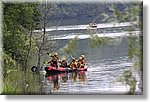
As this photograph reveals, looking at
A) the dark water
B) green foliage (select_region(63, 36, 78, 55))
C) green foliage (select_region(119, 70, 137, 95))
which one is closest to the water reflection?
the dark water

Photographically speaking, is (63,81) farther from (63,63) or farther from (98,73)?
(98,73)

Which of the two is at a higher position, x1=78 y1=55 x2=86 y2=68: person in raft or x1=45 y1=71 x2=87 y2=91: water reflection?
x1=78 y1=55 x2=86 y2=68: person in raft

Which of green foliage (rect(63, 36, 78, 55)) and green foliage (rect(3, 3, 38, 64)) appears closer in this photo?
green foliage (rect(63, 36, 78, 55))

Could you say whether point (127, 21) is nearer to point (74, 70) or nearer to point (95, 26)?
point (95, 26)

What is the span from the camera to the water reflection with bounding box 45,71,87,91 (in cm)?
295

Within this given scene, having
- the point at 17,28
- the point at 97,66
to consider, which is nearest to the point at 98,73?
the point at 97,66

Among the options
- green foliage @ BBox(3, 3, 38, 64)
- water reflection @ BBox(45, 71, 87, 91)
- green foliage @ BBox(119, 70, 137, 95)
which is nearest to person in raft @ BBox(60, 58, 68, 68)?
water reflection @ BBox(45, 71, 87, 91)

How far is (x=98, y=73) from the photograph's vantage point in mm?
2941

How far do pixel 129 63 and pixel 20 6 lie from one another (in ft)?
2.97

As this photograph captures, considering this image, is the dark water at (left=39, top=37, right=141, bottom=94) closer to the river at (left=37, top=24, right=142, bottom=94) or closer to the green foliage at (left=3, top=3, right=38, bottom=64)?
the river at (left=37, top=24, right=142, bottom=94)

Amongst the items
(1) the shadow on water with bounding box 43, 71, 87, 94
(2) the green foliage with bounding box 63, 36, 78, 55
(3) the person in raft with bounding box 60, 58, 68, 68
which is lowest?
(1) the shadow on water with bounding box 43, 71, 87, 94

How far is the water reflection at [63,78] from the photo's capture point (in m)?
2.95

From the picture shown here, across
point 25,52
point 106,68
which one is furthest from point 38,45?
point 106,68

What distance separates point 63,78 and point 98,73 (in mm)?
259
